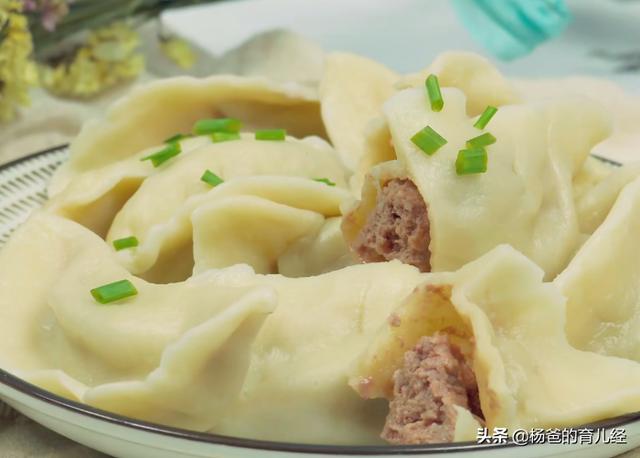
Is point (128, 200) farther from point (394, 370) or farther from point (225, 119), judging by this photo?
point (394, 370)

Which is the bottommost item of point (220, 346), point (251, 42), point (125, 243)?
point (251, 42)

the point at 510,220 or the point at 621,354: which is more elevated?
the point at 510,220

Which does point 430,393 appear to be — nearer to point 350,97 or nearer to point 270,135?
point 270,135

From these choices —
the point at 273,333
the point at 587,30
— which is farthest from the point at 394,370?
the point at 587,30

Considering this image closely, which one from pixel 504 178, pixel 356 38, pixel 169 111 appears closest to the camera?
pixel 504 178

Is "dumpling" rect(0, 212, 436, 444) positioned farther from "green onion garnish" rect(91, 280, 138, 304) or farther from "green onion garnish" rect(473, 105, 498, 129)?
"green onion garnish" rect(473, 105, 498, 129)

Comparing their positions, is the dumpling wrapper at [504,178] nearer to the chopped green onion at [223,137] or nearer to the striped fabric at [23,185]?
the chopped green onion at [223,137]

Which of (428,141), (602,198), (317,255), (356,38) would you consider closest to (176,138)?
(317,255)
